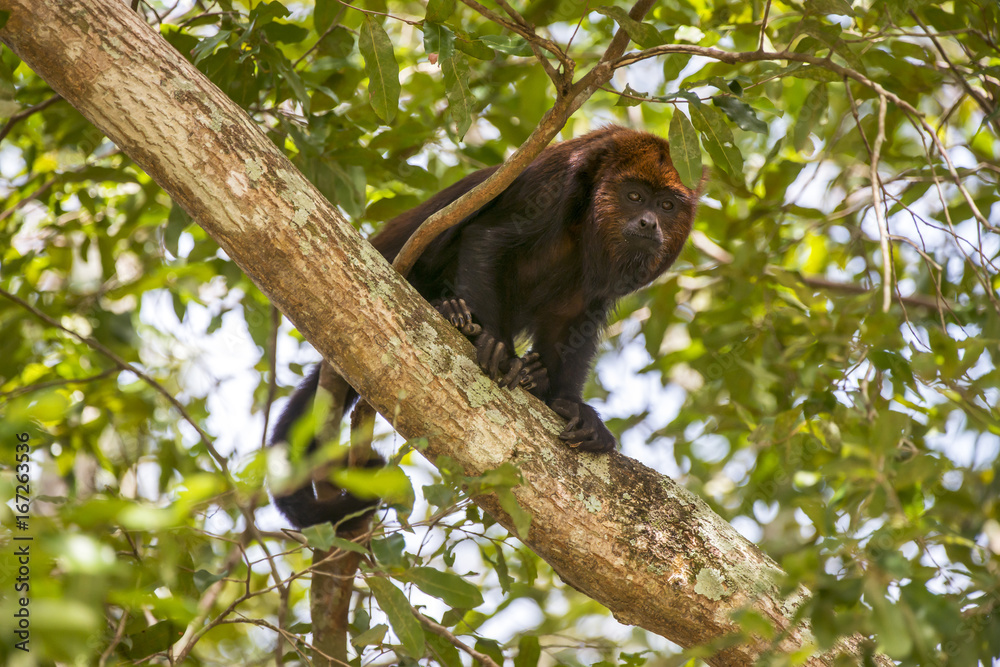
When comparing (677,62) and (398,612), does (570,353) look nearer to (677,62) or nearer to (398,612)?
(677,62)

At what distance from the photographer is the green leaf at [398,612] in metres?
2.02

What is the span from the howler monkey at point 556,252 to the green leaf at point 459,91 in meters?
0.80

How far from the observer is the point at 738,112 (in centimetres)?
241

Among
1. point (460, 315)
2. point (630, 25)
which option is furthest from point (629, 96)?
point (460, 315)

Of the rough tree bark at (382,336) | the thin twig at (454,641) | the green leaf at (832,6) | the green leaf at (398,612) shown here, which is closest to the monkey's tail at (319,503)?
the thin twig at (454,641)

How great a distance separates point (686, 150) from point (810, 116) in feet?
4.53

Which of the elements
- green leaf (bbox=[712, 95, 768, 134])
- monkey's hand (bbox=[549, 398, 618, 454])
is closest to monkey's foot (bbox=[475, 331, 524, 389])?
monkey's hand (bbox=[549, 398, 618, 454])

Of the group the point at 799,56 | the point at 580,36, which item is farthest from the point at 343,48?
the point at 580,36

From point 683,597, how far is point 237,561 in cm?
181

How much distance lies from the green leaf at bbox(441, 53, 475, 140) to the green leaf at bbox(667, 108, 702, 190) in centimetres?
65

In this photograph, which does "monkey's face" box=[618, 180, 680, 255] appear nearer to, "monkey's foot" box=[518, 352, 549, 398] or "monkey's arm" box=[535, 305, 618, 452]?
"monkey's arm" box=[535, 305, 618, 452]

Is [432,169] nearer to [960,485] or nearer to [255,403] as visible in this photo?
[255,403]

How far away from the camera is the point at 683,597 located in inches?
89.2

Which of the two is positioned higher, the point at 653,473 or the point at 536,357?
the point at 536,357
